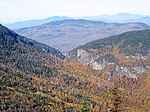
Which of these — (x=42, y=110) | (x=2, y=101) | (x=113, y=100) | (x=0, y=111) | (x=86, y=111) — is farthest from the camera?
(x=42, y=110)

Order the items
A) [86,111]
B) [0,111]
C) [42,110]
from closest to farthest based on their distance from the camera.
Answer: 1. [86,111]
2. [0,111]
3. [42,110]

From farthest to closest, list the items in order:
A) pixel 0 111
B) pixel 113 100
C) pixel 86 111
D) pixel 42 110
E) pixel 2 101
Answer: pixel 42 110, pixel 2 101, pixel 0 111, pixel 113 100, pixel 86 111

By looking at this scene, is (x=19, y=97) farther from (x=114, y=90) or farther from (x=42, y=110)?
(x=114, y=90)

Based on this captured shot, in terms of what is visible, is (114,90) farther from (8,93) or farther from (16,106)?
(8,93)

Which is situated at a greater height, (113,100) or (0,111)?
(113,100)

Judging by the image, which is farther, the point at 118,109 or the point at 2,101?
the point at 2,101

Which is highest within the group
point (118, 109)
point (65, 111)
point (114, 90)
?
point (114, 90)

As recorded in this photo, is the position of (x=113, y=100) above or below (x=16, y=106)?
above

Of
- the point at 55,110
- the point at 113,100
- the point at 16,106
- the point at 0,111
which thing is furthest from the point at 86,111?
the point at 55,110

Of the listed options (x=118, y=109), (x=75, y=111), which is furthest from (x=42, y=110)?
(x=118, y=109)
